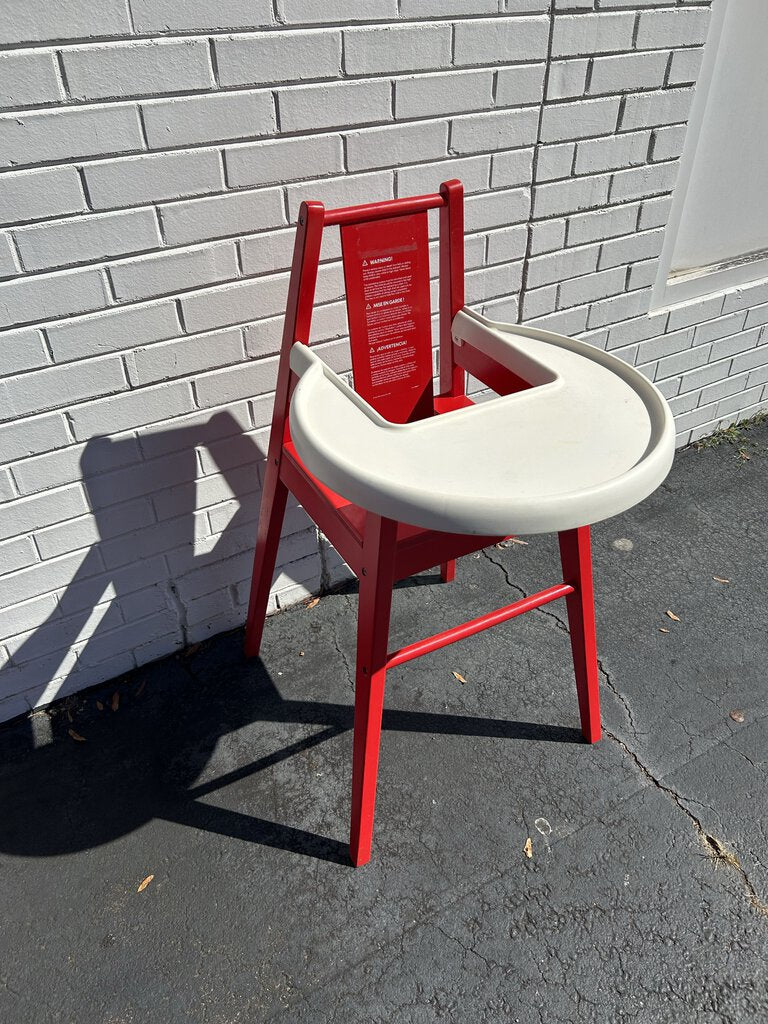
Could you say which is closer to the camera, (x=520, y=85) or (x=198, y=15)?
(x=198, y=15)

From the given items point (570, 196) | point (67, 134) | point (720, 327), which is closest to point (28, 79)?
point (67, 134)

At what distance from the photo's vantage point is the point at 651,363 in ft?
10.1

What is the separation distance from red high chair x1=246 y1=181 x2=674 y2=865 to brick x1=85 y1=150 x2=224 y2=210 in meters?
0.30

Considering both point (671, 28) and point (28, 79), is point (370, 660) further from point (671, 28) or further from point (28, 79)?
point (671, 28)

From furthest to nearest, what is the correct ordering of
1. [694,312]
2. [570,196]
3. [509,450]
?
[694,312], [570,196], [509,450]

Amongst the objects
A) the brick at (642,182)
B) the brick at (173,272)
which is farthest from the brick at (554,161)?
the brick at (173,272)

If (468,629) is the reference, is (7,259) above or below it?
above

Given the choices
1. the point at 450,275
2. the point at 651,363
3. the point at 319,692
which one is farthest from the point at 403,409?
the point at 651,363

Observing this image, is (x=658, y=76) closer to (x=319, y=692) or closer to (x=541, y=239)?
(x=541, y=239)

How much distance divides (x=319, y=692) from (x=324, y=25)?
176 cm

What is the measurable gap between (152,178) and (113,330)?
0.37 m

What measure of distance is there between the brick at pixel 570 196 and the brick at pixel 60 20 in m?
1.30

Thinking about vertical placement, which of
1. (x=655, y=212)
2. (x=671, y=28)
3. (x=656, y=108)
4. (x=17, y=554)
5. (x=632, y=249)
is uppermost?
(x=671, y=28)

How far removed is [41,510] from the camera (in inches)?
77.7
